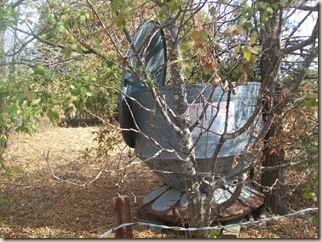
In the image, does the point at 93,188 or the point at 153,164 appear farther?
the point at 93,188

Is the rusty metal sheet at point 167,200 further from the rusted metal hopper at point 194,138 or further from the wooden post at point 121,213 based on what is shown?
the wooden post at point 121,213

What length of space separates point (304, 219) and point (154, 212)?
62.1 inches

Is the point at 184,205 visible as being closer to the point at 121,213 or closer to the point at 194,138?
the point at 194,138

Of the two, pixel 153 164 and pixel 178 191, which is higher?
pixel 153 164

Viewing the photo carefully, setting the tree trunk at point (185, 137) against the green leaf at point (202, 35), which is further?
the tree trunk at point (185, 137)

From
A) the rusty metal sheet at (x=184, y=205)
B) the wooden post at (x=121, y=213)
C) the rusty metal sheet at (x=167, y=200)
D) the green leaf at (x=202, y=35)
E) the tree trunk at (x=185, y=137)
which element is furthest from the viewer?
the rusty metal sheet at (x=167, y=200)

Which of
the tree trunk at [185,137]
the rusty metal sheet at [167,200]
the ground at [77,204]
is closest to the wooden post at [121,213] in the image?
the ground at [77,204]

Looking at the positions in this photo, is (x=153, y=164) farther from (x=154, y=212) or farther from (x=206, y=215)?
(x=206, y=215)

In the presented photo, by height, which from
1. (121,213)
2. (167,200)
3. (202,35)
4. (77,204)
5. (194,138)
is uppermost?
(202,35)

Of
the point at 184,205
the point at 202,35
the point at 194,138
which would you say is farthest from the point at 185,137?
the point at 202,35

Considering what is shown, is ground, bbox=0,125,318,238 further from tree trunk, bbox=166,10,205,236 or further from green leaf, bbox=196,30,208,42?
green leaf, bbox=196,30,208,42

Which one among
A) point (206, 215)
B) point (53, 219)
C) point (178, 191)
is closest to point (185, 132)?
point (206, 215)

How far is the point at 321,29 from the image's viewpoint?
221 centimetres

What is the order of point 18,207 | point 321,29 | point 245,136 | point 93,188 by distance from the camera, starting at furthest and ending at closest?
point 93,188, point 18,207, point 245,136, point 321,29
